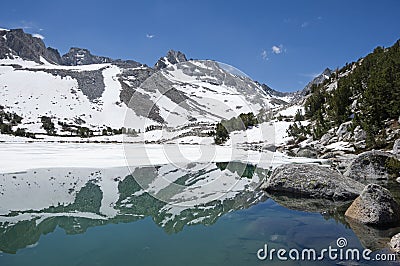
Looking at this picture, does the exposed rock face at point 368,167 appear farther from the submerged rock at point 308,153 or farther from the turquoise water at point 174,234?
the submerged rock at point 308,153

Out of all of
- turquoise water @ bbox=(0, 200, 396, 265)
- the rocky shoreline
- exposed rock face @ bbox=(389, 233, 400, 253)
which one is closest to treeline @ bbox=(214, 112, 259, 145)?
the rocky shoreline

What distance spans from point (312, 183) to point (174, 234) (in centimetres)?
807

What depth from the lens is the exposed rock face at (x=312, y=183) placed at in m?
13.5

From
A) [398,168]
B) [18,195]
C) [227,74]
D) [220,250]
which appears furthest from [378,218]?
[18,195]

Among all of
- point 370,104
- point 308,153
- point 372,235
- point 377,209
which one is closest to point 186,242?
point 372,235

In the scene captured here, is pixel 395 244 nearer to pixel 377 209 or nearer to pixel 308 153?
pixel 377 209

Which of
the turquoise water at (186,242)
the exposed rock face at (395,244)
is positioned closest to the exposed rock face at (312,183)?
the turquoise water at (186,242)

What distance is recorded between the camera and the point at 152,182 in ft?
62.0

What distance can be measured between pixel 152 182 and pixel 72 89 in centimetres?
19459

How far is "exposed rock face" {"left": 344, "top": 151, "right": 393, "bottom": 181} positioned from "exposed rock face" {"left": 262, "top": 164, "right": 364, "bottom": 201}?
5.11 meters

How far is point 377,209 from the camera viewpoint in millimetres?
9477

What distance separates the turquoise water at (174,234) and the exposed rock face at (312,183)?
119 centimetres

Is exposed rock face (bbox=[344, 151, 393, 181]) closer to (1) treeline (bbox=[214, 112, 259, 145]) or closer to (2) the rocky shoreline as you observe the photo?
(2) the rocky shoreline

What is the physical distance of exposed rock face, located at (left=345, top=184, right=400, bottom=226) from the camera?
30.7ft
